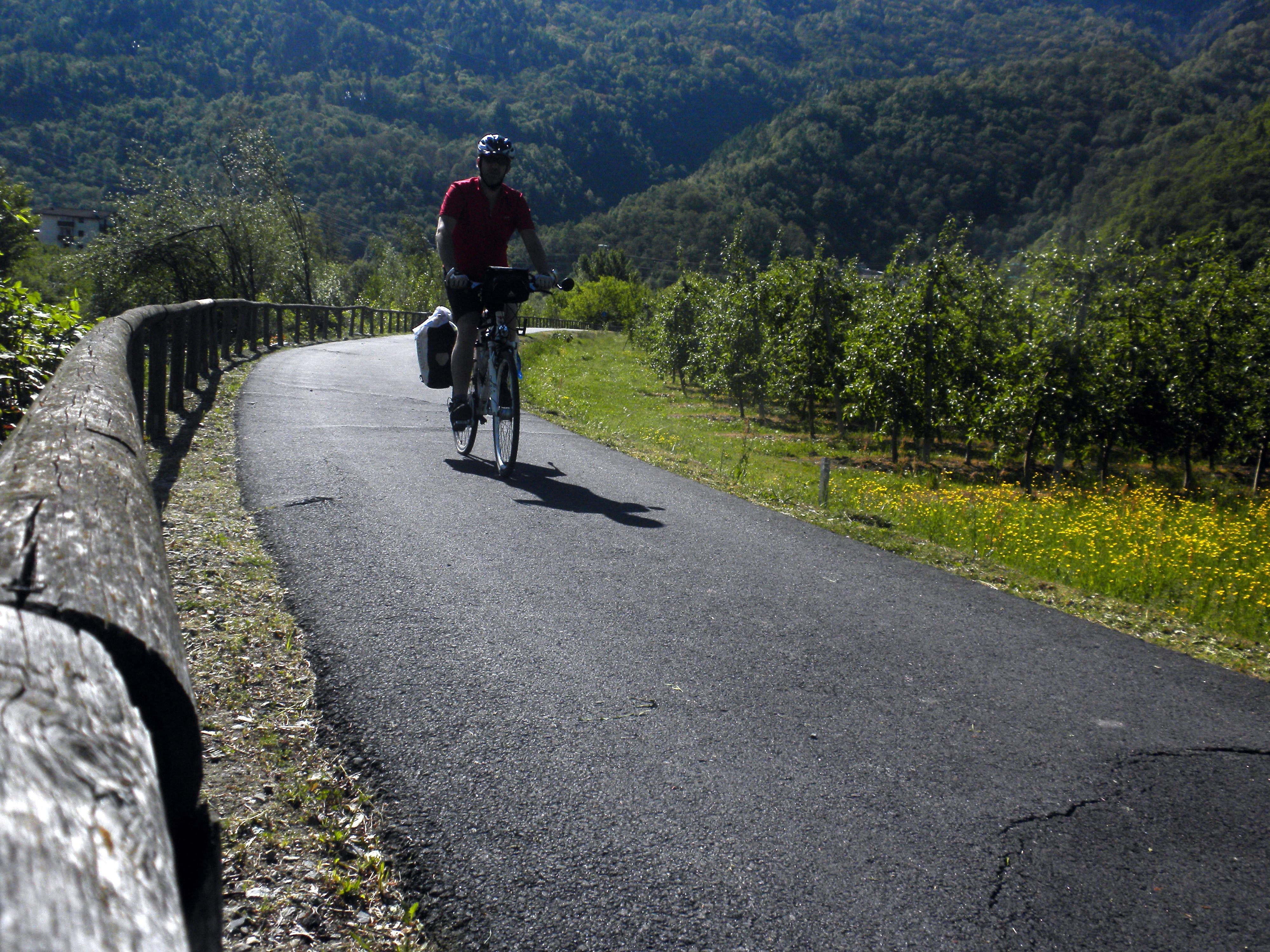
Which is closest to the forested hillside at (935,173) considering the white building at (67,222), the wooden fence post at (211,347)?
the white building at (67,222)

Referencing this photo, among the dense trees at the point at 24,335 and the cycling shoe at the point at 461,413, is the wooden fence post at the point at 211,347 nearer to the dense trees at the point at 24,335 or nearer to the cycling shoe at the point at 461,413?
the dense trees at the point at 24,335

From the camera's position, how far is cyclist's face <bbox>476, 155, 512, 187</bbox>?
259 inches

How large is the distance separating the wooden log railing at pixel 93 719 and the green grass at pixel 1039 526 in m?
4.66

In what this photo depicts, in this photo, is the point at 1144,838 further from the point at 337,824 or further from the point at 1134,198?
the point at 1134,198

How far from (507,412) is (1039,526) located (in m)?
6.25

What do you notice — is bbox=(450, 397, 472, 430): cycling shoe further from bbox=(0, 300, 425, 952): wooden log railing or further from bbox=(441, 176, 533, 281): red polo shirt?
bbox=(0, 300, 425, 952): wooden log railing

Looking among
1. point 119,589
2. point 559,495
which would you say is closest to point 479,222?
point 559,495

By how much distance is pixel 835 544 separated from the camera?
591 centimetres

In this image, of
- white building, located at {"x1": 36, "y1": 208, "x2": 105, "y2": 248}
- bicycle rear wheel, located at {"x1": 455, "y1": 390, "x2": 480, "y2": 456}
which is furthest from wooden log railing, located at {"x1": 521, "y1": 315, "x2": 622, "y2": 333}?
bicycle rear wheel, located at {"x1": 455, "y1": 390, "x2": 480, "y2": 456}

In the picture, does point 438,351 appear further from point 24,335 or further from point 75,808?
point 75,808

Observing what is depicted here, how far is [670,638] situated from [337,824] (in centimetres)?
177

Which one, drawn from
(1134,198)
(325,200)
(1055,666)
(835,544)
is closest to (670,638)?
(1055,666)

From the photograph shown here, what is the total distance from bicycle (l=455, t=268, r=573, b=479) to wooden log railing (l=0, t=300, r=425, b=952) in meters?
4.56

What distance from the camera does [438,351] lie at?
7.92 metres
